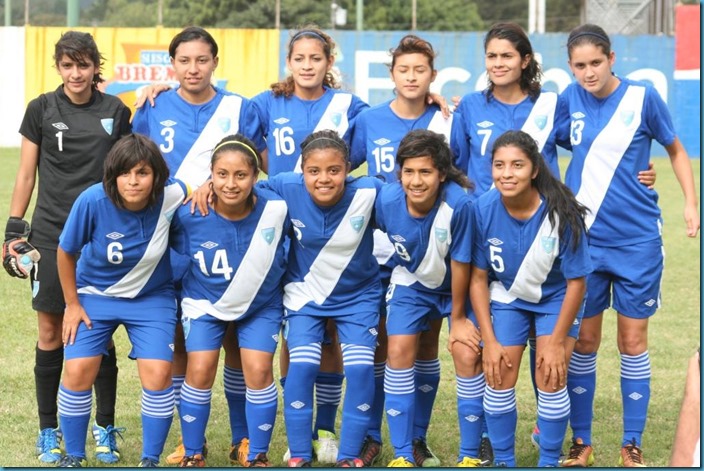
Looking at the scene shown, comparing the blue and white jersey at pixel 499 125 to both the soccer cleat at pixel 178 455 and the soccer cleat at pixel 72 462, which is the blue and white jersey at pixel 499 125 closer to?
the soccer cleat at pixel 178 455

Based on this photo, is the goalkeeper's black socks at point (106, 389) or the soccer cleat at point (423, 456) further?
the goalkeeper's black socks at point (106, 389)

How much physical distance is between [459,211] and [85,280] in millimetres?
1674

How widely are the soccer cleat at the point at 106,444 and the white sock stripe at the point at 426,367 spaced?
4.77 ft

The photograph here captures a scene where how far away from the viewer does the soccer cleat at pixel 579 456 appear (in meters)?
5.12

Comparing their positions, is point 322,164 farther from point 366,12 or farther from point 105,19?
point 366,12

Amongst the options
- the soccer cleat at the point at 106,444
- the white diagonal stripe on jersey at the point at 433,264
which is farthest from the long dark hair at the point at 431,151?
the soccer cleat at the point at 106,444

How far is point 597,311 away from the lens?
5.15 m

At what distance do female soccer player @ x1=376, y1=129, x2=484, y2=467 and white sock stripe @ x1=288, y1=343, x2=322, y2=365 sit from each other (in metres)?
0.33

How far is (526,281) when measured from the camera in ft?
15.7

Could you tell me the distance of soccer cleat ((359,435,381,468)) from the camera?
515cm

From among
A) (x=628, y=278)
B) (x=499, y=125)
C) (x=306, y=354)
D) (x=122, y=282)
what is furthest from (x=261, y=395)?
(x=628, y=278)

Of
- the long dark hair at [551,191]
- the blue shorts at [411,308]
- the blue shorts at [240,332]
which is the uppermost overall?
the long dark hair at [551,191]

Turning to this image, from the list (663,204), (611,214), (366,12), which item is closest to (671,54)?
(663,204)

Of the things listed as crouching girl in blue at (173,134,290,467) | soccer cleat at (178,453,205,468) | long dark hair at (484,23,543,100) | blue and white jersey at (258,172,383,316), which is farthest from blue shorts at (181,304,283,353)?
long dark hair at (484,23,543,100)
